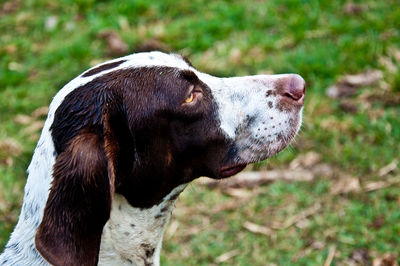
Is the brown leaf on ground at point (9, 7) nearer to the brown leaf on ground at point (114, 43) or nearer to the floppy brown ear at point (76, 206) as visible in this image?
the brown leaf on ground at point (114, 43)

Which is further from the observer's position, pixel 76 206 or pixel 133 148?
pixel 133 148

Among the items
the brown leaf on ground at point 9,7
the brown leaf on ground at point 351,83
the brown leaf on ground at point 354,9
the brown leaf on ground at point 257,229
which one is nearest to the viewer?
the brown leaf on ground at point 257,229

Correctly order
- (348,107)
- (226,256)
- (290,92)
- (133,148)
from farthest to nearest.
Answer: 1. (348,107)
2. (226,256)
3. (290,92)
4. (133,148)

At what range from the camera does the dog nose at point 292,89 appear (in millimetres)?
2846

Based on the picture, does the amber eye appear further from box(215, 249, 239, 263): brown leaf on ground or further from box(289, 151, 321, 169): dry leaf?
box(289, 151, 321, 169): dry leaf

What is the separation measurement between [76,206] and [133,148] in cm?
39

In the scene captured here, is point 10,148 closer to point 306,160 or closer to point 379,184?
point 306,160

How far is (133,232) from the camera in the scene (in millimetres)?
2742

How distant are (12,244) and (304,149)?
2.58 m

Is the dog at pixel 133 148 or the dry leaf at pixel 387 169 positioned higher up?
the dog at pixel 133 148

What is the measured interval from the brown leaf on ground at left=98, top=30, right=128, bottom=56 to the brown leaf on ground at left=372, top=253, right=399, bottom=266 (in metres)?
3.18

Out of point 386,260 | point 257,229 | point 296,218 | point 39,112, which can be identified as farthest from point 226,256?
point 39,112

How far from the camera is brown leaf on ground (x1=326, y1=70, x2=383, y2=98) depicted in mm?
5189

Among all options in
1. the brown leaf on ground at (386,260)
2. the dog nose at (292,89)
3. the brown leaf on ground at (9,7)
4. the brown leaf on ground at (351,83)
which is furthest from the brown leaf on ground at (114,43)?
the dog nose at (292,89)
